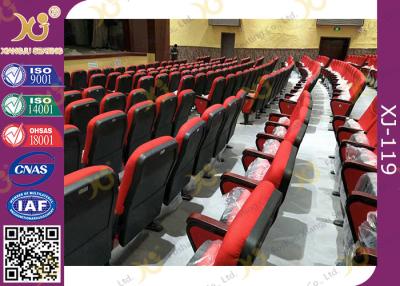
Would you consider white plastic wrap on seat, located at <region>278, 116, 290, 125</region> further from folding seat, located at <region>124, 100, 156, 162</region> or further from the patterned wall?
the patterned wall

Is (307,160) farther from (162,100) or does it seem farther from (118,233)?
(118,233)

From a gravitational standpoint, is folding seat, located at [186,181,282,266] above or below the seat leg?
above

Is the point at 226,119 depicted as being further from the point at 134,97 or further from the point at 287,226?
the point at 134,97

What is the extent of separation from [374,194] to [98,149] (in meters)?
1.48

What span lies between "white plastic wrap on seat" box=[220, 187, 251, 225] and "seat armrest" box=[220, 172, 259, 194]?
0.03 metres

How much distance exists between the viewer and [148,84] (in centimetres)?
412

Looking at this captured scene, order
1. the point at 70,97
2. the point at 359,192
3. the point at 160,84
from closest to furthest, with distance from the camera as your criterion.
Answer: the point at 359,192, the point at 70,97, the point at 160,84

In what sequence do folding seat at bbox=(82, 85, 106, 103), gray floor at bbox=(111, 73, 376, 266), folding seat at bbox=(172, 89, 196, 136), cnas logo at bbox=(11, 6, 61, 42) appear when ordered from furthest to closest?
folding seat at bbox=(82, 85, 106, 103) → folding seat at bbox=(172, 89, 196, 136) → gray floor at bbox=(111, 73, 376, 266) → cnas logo at bbox=(11, 6, 61, 42)

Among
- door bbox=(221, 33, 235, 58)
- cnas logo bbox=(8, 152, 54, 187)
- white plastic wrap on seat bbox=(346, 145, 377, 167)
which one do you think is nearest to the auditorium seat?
cnas logo bbox=(8, 152, 54, 187)

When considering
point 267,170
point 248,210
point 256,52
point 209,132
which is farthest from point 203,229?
point 256,52

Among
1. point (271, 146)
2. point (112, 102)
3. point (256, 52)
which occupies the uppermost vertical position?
point (256, 52)

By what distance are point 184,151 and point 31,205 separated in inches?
33.0

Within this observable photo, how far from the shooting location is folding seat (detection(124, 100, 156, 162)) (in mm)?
2061

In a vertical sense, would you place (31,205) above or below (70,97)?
below
